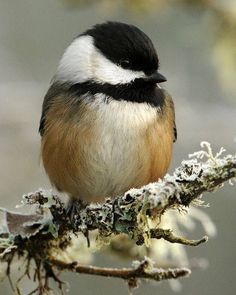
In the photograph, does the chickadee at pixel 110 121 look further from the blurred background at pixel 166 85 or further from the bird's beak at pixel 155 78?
the blurred background at pixel 166 85

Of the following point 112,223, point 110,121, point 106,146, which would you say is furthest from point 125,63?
point 112,223

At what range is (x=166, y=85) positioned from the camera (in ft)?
16.7

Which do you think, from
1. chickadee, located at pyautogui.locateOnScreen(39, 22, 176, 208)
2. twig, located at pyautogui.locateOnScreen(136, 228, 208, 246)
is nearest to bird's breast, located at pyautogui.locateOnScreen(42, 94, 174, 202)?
chickadee, located at pyautogui.locateOnScreen(39, 22, 176, 208)

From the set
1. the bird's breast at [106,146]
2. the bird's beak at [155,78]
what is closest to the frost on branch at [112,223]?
the bird's breast at [106,146]

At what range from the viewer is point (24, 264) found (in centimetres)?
281

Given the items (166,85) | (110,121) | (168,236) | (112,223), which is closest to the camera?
(168,236)

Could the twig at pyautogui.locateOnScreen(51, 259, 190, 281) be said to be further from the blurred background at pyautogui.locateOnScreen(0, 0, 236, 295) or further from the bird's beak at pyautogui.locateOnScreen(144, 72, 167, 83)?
the bird's beak at pyautogui.locateOnScreen(144, 72, 167, 83)

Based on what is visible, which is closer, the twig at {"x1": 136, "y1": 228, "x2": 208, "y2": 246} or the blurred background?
the twig at {"x1": 136, "y1": 228, "x2": 208, "y2": 246}

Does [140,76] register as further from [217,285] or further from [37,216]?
[217,285]

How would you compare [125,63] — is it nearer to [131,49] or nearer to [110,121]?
[131,49]

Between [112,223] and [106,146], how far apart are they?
0.64 meters

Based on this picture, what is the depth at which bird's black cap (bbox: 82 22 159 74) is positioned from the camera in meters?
3.26

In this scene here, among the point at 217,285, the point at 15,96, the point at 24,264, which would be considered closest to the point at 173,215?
the point at 24,264

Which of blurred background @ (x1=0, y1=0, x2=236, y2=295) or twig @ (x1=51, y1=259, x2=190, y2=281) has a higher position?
blurred background @ (x1=0, y1=0, x2=236, y2=295)
